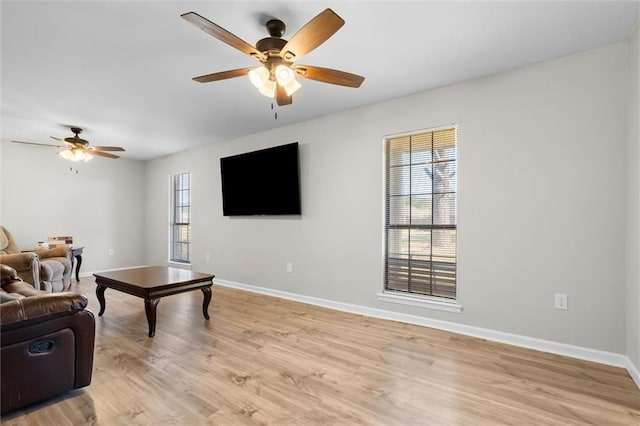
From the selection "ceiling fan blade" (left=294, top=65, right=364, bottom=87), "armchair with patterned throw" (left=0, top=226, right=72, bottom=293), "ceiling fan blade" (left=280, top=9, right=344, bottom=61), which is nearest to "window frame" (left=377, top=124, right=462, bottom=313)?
"ceiling fan blade" (left=294, top=65, right=364, bottom=87)

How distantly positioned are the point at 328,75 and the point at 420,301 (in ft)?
7.85

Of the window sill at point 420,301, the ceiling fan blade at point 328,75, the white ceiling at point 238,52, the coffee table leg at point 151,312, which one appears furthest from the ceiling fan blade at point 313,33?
the window sill at point 420,301

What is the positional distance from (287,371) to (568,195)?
260 cm

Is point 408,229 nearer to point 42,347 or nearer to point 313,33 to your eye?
point 313,33

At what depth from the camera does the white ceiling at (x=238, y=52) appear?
2.03 metres

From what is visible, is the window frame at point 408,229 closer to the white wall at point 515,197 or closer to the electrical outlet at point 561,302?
the white wall at point 515,197

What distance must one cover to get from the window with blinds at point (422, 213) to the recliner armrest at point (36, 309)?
9.35 feet

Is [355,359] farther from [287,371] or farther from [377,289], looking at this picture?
[377,289]

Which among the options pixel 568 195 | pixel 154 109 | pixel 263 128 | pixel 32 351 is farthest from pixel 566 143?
pixel 154 109

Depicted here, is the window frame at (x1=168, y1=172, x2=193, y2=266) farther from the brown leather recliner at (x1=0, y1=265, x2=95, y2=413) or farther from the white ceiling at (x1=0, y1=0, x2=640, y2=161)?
the brown leather recliner at (x1=0, y1=265, x2=95, y2=413)

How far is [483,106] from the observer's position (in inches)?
120

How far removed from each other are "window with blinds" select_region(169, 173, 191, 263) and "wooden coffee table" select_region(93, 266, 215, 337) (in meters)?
2.42

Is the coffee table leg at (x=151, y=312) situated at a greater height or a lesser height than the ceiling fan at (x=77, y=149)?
lesser

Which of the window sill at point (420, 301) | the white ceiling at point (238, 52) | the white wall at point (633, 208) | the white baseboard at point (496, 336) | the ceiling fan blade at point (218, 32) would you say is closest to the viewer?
the ceiling fan blade at point (218, 32)
